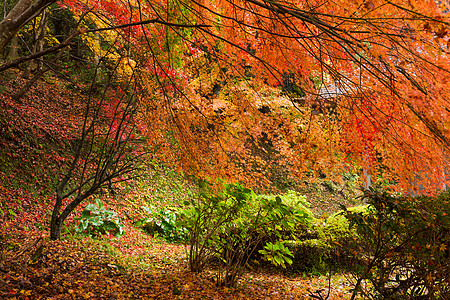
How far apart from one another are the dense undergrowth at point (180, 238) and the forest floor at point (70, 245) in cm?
3

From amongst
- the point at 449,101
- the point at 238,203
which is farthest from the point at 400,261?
the point at 238,203

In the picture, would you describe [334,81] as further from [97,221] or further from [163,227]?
[163,227]

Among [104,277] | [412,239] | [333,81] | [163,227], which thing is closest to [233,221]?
[104,277]

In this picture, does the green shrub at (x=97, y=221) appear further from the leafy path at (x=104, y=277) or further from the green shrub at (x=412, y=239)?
the green shrub at (x=412, y=239)

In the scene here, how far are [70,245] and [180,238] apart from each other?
3684 mm

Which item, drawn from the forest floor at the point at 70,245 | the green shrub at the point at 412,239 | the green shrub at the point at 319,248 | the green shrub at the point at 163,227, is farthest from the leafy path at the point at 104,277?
the green shrub at the point at 412,239

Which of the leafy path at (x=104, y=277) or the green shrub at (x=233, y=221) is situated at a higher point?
the green shrub at (x=233, y=221)

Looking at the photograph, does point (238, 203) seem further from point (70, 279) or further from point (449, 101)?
point (449, 101)

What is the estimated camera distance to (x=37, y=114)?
27.5ft

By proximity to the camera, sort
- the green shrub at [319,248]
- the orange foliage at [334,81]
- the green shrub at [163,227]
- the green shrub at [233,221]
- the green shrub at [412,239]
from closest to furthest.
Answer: the orange foliage at [334,81]
the green shrub at [412,239]
the green shrub at [233,221]
the green shrub at [319,248]
the green shrub at [163,227]

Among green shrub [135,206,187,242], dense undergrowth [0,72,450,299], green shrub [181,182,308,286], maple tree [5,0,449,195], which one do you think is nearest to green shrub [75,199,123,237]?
Result: dense undergrowth [0,72,450,299]

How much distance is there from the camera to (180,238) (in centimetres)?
841

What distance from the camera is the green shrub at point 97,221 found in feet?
21.4

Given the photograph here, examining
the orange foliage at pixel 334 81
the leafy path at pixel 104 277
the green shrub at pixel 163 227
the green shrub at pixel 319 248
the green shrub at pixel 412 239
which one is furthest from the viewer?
the green shrub at pixel 163 227
